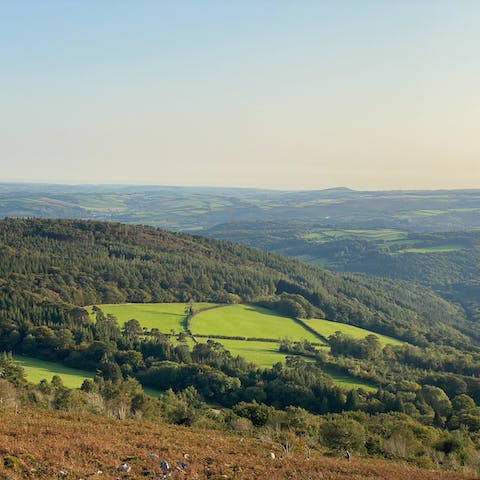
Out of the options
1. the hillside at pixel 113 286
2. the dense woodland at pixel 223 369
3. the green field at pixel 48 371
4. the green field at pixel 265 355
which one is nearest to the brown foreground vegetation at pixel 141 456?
the dense woodland at pixel 223 369

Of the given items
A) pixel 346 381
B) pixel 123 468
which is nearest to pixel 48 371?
Answer: pixel 346 381

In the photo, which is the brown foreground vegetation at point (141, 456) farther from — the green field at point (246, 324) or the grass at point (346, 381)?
the green field at point (246, 324)

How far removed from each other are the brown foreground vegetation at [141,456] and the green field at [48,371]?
50931 millimetres

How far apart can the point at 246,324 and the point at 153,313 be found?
26827mm

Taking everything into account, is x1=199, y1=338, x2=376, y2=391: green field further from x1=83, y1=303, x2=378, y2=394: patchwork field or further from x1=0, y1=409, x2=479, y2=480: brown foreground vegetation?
x1=0, y1=409, x2=479, y2=480: brown foreground vegetation

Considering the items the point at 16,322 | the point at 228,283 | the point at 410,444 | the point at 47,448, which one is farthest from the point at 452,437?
the point at 228,283

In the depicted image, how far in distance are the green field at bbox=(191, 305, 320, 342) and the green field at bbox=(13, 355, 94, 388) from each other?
36121 mm

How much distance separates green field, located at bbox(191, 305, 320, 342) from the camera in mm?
127306

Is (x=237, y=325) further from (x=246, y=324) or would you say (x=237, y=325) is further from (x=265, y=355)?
(x=265, y=355)

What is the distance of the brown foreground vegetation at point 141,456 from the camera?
2391 centimetres

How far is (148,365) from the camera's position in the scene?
10019 centimetres

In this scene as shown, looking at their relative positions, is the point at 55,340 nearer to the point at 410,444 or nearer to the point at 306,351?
the point at 306,351

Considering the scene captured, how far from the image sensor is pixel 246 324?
447 feet

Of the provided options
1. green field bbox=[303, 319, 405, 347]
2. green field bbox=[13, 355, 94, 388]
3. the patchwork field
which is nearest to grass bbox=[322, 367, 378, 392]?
the patchwork field
